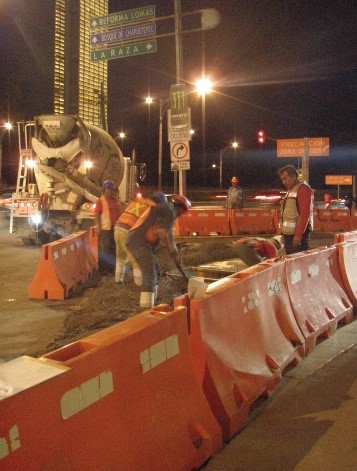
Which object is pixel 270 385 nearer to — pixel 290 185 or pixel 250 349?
pixel 250 349

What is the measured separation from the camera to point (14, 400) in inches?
105

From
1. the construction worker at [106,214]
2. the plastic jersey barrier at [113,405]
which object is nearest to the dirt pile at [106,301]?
the construction worker at [106,214]

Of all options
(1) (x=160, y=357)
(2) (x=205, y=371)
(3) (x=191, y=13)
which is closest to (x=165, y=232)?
(2) (x=205, y=371)

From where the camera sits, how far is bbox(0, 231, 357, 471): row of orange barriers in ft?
9.32

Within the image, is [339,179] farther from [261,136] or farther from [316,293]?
[316,293]

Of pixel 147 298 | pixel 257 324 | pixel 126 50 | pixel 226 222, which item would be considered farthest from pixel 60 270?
pixel 226 222

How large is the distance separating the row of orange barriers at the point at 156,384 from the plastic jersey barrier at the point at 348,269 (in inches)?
97.1

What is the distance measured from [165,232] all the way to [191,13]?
29.0ft

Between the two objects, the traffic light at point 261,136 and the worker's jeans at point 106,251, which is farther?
the traffic light at point 261,136

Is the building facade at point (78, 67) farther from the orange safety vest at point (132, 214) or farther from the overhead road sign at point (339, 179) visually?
the overhead road sign at point (339, 179)

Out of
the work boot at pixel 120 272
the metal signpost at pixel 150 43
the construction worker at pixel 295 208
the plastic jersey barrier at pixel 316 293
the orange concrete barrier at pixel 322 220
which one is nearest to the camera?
the plastic jersey barrier at pixel 316 293

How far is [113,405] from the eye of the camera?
131 inches

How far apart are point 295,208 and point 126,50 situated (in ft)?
28.5

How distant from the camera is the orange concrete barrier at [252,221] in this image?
2217cm
